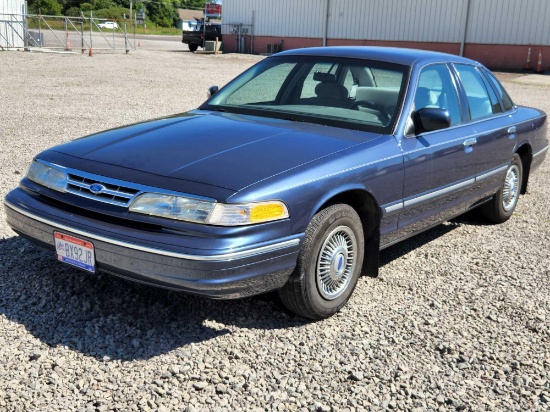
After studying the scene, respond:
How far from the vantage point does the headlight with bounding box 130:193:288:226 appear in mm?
3322

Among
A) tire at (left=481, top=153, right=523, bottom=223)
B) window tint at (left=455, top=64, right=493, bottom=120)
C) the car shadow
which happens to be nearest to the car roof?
window tint at (left=455, top=64, right=493, bottom=120)

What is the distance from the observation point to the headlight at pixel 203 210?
10.9ft

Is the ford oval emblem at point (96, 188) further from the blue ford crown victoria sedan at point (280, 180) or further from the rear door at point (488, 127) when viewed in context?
the rear door at point (488, 127)

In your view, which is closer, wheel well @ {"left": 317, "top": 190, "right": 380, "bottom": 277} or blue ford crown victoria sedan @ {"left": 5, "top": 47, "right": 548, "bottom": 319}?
blue ford crown victoria sedan @ {"left": 5, "top": 47, "right": 548, "bottom": 319}

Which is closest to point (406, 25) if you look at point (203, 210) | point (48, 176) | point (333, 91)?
point (333, 91)

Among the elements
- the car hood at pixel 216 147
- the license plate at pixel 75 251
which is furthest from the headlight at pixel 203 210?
the license plate at pixel 75 251

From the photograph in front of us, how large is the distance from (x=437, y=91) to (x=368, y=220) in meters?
1.46

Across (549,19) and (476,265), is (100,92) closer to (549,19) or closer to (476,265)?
(476,265)

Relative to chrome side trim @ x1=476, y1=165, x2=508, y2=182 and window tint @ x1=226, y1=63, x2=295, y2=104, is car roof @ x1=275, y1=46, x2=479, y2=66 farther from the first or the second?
chrome side trim @ x1=476, y1=165, x2=508, y2=182

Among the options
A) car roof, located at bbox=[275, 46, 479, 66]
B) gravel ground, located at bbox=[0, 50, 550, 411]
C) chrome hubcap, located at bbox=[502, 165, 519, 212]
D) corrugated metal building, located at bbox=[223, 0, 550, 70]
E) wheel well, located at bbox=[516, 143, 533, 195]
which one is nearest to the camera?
gravel ground, located at bbox=[0, 50, 550, 411]

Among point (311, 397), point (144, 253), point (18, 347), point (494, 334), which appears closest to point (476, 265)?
point (494, 334)

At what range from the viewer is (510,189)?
6383 millimetres

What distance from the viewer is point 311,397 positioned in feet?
10.4

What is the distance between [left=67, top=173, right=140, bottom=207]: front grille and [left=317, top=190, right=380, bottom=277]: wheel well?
130 centimetres
